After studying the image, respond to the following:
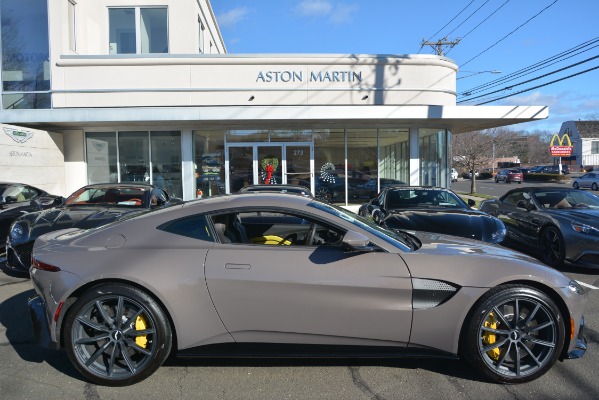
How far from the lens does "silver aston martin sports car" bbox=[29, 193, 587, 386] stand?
3375 millimetres

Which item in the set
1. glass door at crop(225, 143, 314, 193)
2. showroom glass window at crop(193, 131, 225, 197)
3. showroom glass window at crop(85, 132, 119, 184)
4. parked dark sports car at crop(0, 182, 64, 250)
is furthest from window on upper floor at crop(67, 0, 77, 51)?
parked dark sports car at crop(0, 182, 64, 250)

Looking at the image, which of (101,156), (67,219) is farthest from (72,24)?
(67,219)

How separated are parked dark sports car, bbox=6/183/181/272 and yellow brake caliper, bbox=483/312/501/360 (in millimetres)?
3506

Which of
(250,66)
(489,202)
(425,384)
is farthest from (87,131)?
(425,384)

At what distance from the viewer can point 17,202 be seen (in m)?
9.09

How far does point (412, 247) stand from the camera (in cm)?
370

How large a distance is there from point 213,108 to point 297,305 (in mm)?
11097

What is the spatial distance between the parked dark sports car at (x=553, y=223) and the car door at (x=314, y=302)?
4937 millimetres

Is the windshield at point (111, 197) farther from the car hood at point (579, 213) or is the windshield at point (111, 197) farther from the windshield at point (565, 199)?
the windshield at point (565, 199)

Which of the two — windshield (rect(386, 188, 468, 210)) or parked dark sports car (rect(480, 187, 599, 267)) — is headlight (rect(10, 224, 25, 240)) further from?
parked dark sports car (rect(480, 187, 599, 267))

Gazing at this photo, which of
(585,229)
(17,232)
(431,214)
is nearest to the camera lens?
(17,232)

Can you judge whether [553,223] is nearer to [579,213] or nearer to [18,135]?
[579,213]

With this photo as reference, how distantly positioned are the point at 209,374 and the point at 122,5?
16.0m

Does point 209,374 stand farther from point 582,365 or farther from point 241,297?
point 582,365
